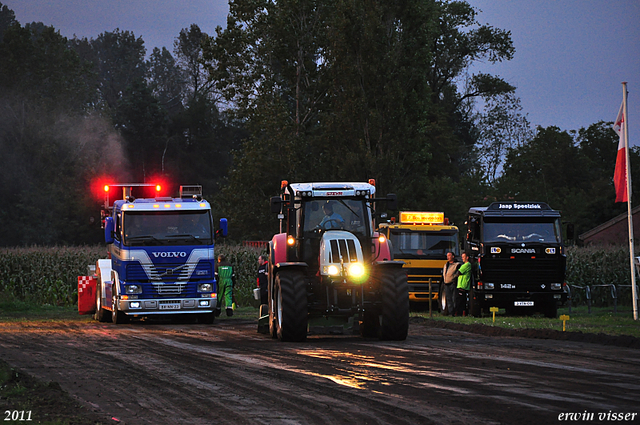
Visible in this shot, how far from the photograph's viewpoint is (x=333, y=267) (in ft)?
59.8

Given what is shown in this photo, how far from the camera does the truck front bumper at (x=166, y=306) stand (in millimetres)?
24502

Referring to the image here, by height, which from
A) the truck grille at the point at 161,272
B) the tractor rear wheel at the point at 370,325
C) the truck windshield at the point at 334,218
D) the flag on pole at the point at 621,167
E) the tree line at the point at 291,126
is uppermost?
the tree line at the point at 291,126

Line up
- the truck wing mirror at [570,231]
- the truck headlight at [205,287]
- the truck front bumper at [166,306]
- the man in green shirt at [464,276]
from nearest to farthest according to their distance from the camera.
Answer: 1. the truck front bumper at [166,306]
2. the truck headlight at [205,287]
3. the truck wing mirror at [570,231]
4. the man in green shirt at [464,276]

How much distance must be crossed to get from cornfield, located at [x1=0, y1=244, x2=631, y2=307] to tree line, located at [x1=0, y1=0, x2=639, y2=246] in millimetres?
8942

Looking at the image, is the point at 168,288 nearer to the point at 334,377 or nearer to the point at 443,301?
the point at 443,301

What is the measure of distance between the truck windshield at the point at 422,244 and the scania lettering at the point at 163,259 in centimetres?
842

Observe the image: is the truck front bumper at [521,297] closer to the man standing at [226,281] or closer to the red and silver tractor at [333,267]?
the man standing at [226,281]

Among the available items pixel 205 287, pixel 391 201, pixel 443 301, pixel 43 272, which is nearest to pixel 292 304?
pixel 391 201

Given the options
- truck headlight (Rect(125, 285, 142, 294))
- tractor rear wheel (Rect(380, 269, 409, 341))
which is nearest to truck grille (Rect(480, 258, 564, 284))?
tractor rear wheel (Rect(380, 269, 409, 341))

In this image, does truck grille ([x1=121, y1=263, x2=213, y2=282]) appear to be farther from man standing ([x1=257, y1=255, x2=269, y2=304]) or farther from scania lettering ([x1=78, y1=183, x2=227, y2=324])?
man standing ([x1=257, y1=255, x2=269, y2=304])

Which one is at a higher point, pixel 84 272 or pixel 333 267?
pixel 84 272

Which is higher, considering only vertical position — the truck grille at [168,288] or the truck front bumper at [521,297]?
the truck grille at [168,288]

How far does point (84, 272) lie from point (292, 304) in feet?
75.3

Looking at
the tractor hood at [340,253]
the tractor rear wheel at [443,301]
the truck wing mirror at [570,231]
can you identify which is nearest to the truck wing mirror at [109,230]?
the tractor hood at [340,253]
